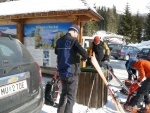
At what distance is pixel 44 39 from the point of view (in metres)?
8.59

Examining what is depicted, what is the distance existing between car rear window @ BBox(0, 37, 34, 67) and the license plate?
27 cm

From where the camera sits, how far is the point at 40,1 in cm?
963

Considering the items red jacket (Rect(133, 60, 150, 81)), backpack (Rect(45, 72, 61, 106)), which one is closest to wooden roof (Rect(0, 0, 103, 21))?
backpack (Rect(45, 72, 61, 106))

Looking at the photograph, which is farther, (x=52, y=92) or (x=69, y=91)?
(x=52, y=92)

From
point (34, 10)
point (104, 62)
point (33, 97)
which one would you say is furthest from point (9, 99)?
point (34, 10)

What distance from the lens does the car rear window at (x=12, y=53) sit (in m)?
2.83

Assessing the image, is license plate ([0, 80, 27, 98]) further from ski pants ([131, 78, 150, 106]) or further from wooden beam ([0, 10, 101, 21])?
wooden beam ([0, 10, 101, 21])

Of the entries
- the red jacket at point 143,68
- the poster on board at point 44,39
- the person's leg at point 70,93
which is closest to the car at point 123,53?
the poster on board at point 44,39

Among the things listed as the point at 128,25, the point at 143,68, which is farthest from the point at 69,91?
the point at 128,25

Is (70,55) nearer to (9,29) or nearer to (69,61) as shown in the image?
(69,61)

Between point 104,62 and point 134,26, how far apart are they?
46.4m

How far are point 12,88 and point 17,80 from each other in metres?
0.14

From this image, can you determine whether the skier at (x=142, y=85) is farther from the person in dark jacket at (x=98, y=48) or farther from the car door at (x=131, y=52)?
the car door at (x=131, y=52)

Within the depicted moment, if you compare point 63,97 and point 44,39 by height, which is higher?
point 44,39
